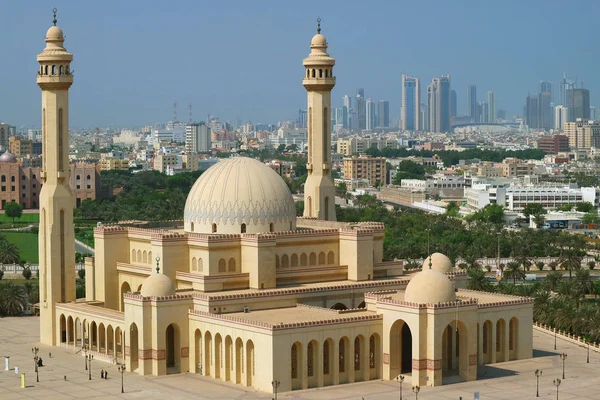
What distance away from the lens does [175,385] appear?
156 feet

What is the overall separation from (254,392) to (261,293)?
239 inches

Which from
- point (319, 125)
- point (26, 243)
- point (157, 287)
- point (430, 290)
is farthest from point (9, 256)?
point (430, 290)

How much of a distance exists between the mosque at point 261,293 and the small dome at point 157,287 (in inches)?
1.8

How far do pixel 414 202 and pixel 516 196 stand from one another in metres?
17.8

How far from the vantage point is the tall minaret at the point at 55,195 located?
5662 centimetres

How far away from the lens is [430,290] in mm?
48094

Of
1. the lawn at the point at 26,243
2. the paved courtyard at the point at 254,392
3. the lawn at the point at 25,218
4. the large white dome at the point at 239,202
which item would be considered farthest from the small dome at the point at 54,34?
the lawn at the point at 25,218

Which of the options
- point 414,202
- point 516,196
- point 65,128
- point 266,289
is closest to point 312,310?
point 266,289

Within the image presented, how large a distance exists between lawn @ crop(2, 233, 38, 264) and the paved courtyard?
39.2 meters

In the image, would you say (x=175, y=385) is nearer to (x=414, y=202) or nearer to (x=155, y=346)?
(x=155, y=346)

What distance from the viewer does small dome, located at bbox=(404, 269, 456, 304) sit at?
158 feet

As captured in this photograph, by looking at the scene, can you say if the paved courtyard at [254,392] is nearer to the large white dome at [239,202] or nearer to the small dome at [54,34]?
the large white dome at [239,202]

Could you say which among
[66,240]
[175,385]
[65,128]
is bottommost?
[175,385]

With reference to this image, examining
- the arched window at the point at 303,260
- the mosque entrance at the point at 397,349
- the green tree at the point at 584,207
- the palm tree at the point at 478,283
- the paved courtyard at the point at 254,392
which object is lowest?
the paved courtyard at the point at 254,392
